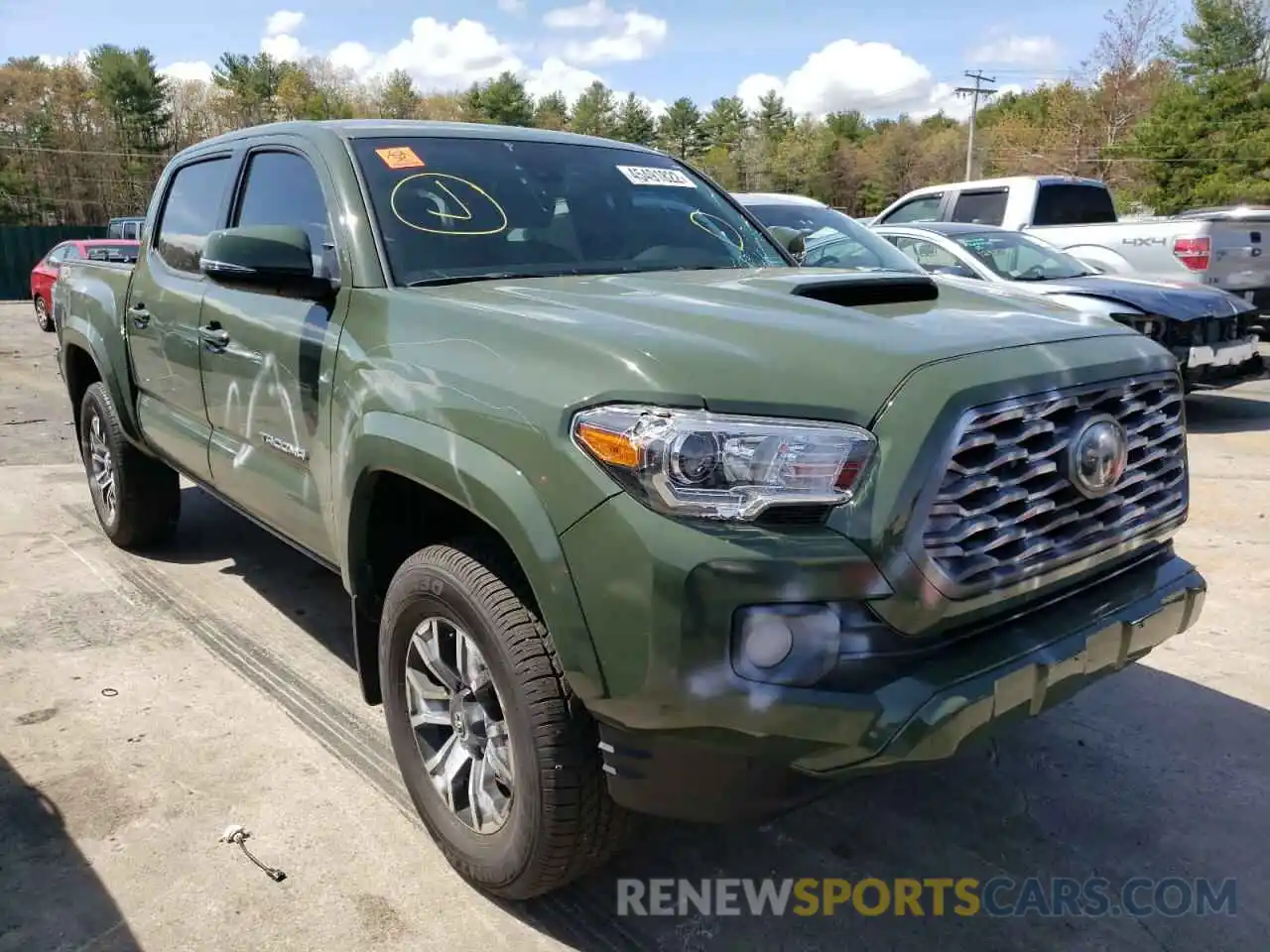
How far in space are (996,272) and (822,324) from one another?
663 cm

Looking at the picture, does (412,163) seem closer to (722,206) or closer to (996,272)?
(722,206)

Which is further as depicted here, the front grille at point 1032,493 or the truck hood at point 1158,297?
the truck hood at point 1158,297

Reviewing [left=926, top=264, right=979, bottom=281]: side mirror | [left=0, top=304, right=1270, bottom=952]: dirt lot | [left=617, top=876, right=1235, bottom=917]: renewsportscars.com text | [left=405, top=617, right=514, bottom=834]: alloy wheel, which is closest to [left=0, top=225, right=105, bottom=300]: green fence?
[left=926, top=264, right=979, bottom=281]: side mirror

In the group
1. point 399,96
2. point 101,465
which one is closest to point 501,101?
point 399,96

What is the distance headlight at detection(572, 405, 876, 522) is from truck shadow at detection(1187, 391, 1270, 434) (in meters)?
7.47

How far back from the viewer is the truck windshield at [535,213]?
118 inches

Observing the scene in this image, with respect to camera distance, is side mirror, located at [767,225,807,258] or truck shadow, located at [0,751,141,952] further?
side mirror, located at [767,225,807,258]

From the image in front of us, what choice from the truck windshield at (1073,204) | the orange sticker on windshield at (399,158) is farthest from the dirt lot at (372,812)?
the truck windshield at (1073,204)

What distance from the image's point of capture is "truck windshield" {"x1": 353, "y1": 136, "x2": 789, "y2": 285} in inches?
118

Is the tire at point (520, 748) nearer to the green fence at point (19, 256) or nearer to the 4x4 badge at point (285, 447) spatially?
the 4x4 badge at point (285, 447)

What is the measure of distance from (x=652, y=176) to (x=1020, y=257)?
5.89 meters

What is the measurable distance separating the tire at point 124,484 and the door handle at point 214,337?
141cm

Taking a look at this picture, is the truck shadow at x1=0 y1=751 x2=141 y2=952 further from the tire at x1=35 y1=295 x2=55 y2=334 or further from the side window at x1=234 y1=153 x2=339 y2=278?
the tire at x1=35 y1=295 x2=55 y2=334

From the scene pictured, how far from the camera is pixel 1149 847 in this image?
9.05ft
